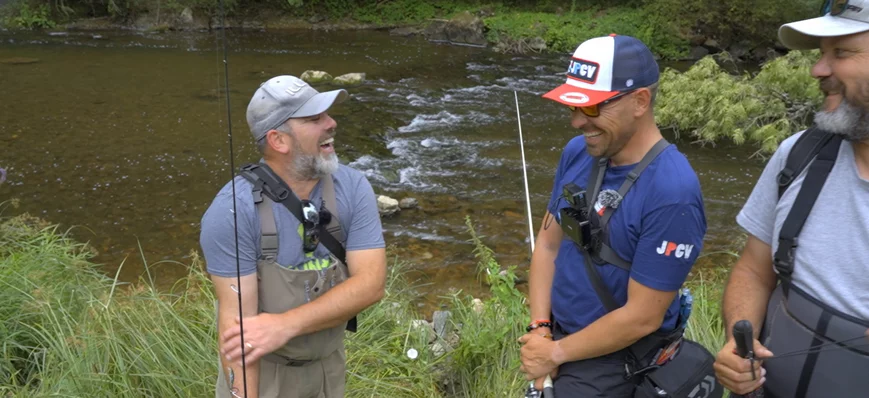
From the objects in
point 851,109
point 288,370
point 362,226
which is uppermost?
point 851,109

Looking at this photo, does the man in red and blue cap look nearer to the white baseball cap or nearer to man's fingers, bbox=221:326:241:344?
the white baseball cap

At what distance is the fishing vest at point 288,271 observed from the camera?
2.30 metres

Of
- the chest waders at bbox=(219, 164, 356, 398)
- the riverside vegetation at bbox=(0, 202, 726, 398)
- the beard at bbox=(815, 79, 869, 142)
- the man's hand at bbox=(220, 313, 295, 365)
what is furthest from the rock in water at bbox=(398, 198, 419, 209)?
the beard at bbox=(815, 79, 869, 142)

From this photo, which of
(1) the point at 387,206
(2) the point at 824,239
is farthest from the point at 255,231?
(1) the point at 387,206

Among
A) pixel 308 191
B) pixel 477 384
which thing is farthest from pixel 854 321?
pixel 477 384

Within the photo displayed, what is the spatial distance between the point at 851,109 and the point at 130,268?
6899 mm

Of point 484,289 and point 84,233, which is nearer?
point 484,289

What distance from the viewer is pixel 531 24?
2159 centimetres

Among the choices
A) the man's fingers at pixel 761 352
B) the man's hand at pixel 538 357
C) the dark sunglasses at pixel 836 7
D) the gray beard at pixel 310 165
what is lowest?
the man's hand at pixel 538 357

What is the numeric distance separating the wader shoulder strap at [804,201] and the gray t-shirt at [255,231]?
50.0 inches

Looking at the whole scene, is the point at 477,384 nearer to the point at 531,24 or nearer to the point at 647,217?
the point at 647,217

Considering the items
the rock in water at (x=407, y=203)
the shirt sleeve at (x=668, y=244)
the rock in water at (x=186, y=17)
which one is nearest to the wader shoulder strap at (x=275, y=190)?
the shirt sleeve at (x=668, y=244)

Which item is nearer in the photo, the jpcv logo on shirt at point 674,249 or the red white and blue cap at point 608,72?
the jpcv logo on shirt at point 674,249

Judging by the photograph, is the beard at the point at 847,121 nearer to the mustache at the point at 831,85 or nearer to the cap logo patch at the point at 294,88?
the mustache at the point at 831,85
